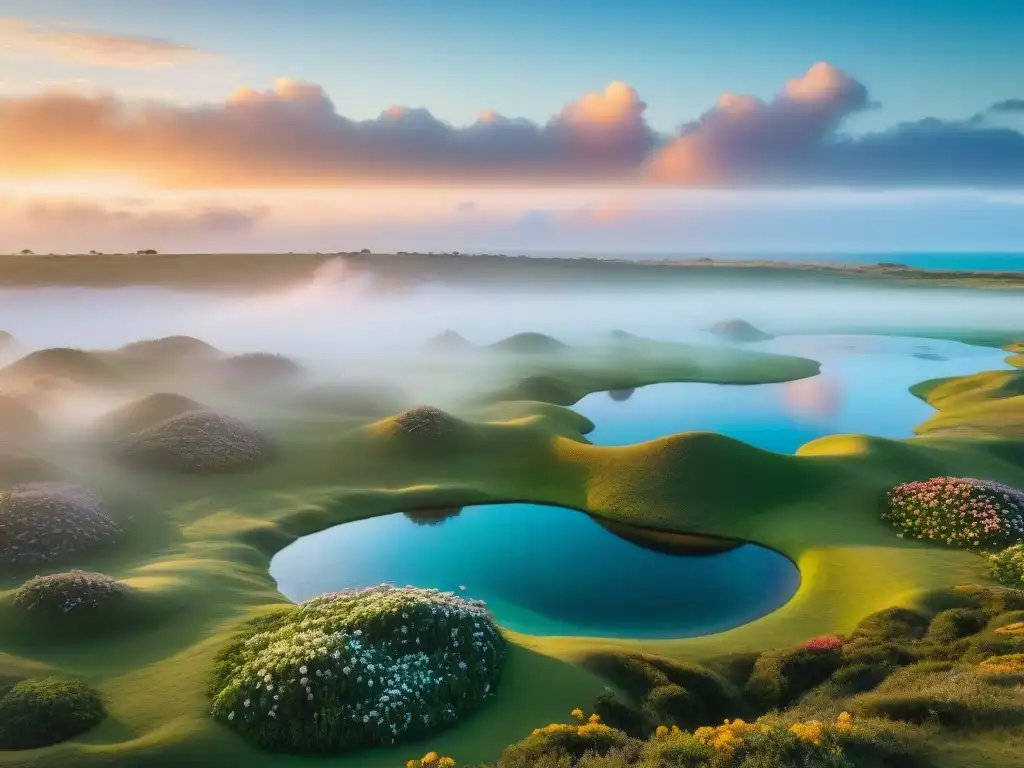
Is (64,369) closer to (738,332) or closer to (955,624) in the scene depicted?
(955,624)

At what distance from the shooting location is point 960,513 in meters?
41.0

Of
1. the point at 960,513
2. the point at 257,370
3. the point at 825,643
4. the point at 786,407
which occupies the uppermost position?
the point at 257,370

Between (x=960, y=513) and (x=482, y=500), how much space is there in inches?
1095

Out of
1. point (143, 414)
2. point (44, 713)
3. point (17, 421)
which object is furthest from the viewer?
point (143, 414)

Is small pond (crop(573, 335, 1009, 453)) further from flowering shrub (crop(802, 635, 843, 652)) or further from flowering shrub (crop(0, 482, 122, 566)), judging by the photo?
flowering shrub (crop(0, 482, 122, 566))

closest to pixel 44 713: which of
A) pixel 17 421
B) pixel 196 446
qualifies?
pixel 196 446

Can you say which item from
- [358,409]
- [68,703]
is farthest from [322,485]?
[68,703]

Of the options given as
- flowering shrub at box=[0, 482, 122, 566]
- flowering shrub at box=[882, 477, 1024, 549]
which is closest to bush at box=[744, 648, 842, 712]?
flowering shrub at box=[882, 477, 1024, 549]

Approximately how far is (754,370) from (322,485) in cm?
7549

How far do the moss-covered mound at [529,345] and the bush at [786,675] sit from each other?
9246 cm

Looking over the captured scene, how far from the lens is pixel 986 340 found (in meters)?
158

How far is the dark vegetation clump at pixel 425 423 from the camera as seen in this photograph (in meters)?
56.8

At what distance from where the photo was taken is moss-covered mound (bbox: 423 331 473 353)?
121 m

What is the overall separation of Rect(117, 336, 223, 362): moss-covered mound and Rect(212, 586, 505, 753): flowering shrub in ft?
252
